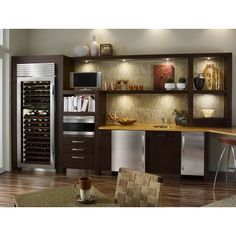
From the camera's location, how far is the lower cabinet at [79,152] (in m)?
5.86

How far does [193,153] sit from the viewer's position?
5.43 m

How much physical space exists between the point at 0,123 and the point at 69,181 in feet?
6.01

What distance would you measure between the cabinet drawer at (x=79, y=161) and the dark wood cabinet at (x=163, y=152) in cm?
104

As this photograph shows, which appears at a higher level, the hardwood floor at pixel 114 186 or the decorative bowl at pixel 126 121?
the decorative bowl at pixel 126 121

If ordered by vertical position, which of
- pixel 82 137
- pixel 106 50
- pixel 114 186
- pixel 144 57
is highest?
pixel 106 50

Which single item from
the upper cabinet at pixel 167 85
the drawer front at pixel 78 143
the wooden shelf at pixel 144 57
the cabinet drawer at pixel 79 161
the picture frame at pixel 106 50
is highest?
the picture frame at pixel 106 50

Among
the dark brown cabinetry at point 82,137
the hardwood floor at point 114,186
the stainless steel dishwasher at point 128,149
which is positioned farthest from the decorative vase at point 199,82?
the dark brown cabinetry at point 82,137

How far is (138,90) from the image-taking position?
19.7 ft

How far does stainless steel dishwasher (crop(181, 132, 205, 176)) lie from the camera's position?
539cm

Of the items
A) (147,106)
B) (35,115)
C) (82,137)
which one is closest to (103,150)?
(82,137)

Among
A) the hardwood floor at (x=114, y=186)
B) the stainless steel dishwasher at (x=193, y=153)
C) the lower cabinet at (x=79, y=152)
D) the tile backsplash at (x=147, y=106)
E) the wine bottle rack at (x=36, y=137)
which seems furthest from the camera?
the tile backsplash at (x=147, y=106)

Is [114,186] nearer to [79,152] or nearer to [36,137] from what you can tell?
[79,152]

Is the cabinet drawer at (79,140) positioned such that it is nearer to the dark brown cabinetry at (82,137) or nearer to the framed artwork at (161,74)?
the dark brown cabinetry at (82,137)

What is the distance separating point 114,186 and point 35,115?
7.12 ft
